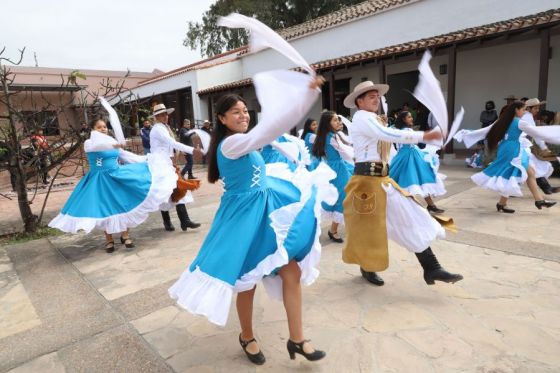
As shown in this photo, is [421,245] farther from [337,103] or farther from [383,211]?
[337,103]

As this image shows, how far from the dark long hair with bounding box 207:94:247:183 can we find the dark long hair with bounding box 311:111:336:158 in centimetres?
241

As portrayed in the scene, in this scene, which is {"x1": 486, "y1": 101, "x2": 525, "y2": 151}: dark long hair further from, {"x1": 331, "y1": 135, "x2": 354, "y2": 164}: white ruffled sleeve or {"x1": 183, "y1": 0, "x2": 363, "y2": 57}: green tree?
{"x1": 183, "y1": 0, "x2": 363, "y2": 57}: green tree

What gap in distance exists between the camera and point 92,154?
4.95 meters

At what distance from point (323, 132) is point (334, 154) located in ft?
1.04

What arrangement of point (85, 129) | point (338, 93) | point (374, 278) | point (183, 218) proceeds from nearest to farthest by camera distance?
point (374, 278) → point (183, 218) → point (85, 129) → point (338, 93)

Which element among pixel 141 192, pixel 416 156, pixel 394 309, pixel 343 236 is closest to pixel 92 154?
pixel 141 192

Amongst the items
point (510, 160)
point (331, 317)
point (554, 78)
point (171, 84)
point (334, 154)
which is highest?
point (171, 84)

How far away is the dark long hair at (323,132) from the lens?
4684mm

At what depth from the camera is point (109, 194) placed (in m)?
4.90

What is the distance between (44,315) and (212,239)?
2100 millimetres

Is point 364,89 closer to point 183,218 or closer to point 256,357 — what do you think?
point 256,357

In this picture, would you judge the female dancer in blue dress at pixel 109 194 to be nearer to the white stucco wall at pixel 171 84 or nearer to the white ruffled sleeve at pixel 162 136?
the white ruffled sleeve at pixel 162 136

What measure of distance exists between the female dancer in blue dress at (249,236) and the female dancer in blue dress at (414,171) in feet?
11.4

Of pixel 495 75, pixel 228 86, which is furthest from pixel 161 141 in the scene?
pixel 228 86
